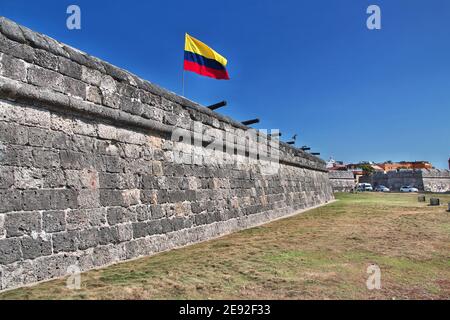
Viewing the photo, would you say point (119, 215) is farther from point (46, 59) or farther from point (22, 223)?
point (46, 59)

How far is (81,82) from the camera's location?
4.30 meters

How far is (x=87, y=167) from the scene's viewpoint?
14.0ft

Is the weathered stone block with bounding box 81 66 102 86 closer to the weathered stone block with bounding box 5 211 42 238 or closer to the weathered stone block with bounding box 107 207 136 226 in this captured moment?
the weathered stone block with bounding box 107 207 136 226

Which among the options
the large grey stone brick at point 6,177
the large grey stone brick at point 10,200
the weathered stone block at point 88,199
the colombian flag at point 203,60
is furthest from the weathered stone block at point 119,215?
the colombian flag at point 203,60

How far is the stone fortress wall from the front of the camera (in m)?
3.45

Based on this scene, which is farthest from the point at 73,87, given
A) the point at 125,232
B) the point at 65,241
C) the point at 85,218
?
the point at 125,232

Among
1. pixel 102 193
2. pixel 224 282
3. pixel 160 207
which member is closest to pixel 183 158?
pixel 160 207

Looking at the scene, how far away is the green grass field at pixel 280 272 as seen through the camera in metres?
2.90

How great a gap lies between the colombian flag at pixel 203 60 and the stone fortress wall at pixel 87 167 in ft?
5.17

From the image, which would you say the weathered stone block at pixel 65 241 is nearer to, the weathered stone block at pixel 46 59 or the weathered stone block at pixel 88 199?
the weathered stone block at pixel 88 199

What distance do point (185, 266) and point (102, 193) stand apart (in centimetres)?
149

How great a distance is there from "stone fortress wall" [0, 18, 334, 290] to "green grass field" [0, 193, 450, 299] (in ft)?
1.31
